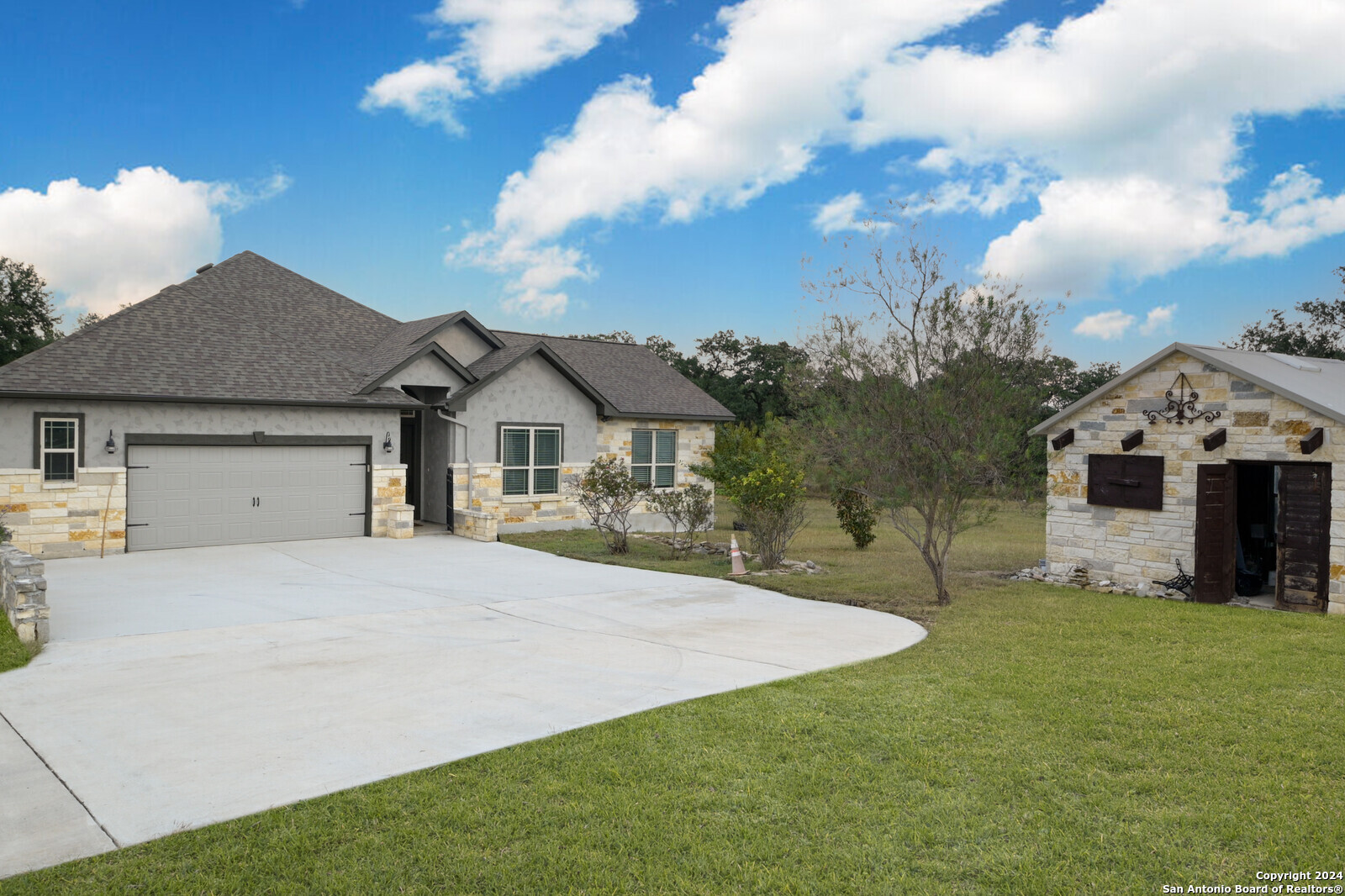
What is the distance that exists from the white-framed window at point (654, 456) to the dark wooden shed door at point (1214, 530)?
13.6 meters

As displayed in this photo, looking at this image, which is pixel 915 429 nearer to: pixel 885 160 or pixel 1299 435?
pixel 1299 435

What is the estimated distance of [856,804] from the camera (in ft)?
16.7

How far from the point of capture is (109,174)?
23375 millimetres

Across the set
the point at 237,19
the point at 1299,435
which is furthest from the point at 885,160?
the point at 237,19

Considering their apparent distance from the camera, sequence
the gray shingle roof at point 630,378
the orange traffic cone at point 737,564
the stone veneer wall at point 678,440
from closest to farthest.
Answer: the orange traffic cone at point 737,564 → the stone veneer wall at point 678,440 → the gray shingle roof at point 630,378

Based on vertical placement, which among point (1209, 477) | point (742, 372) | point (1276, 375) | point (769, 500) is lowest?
point (769, 500)

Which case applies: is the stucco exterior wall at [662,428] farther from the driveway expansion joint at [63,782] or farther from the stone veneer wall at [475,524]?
the driveway expansion joint at [63,782]

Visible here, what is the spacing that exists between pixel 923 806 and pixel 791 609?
6.67 metres

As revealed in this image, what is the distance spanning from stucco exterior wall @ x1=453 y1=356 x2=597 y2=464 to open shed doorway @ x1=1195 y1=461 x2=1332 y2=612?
13.8m

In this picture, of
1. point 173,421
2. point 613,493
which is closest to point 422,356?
point 173,421

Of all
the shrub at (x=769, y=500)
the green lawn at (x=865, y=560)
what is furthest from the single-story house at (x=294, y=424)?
the shrub at (x=769, y=500)

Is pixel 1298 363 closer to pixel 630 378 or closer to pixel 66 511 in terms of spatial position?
pixel 630 378

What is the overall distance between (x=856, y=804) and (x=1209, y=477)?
10.0 m

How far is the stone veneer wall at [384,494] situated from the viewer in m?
18.9
